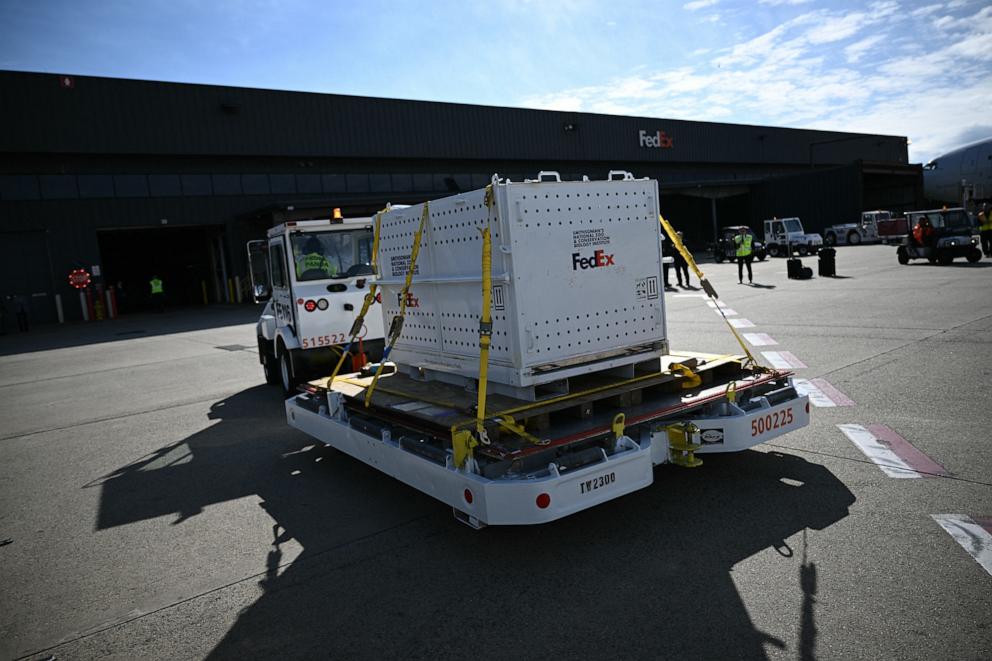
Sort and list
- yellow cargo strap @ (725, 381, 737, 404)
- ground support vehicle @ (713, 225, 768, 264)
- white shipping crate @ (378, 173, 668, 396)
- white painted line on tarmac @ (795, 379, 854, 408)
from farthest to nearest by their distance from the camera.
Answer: ground support vehicle @ (713, 225, 768, 264) < white painted line on tarmac @ (795, 379, 854, 408) < yellow cargo strap @ (725, 381, 737, 404) < white shipping crate @ (378, 173, 668, 396)

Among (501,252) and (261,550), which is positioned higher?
(501,252)

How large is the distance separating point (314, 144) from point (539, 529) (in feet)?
113

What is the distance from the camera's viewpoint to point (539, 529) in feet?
15.2

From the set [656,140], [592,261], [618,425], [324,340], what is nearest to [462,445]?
[618,425]

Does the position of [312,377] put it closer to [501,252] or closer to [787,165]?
[501,252]

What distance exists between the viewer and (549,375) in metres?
4.69

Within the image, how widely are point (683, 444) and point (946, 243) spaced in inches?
866

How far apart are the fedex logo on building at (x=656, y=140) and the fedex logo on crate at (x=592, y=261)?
4771 centimetres

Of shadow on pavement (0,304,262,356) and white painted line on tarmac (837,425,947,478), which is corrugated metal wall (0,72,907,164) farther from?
white painted line on tarmac (837,425,947,478)

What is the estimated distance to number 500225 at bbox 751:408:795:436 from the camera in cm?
497

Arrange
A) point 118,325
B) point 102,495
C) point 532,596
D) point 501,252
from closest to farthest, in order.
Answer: point 532,596 < point 501,252 < point 102,495 < point 118,325

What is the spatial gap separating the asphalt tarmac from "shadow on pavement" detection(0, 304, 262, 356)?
14.8 metres

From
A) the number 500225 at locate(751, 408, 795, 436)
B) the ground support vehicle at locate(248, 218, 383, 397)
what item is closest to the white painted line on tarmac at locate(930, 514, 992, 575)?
the number 500225 at locate(751, 408, 795, 436)

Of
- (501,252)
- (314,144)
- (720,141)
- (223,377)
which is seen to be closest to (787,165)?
(720,141)
